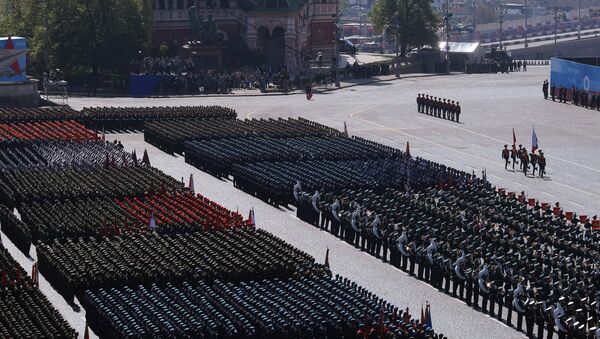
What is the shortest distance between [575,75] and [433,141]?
20.9 m

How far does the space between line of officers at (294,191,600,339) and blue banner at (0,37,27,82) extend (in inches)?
1482

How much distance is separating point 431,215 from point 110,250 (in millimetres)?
12468

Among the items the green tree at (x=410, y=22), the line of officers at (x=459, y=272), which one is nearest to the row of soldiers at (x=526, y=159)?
the line of officers at (x=459, y=272)

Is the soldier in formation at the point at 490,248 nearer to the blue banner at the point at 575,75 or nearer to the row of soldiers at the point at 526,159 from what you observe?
the row of soldiers at the point at 526,159

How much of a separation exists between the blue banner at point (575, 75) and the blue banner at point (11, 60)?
34277 mm

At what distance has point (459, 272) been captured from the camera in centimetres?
4197

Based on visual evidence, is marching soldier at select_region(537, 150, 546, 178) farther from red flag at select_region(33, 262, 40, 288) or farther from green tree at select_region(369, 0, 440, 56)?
green tree at select_region(369, 0, 440, 56)

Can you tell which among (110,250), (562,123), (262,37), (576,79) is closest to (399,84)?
(262,37)

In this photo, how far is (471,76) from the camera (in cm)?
11844

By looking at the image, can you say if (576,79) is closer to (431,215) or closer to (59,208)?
(431,215)

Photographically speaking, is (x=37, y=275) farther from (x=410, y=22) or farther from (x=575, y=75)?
(x=410, y=22)

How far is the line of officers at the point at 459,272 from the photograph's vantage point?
37.7 m

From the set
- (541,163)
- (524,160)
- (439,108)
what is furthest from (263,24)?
(541,163)

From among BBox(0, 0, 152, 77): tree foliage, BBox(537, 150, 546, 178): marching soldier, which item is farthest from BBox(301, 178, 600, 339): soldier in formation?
BBox(0, 0, 152, 77): tree foliage
